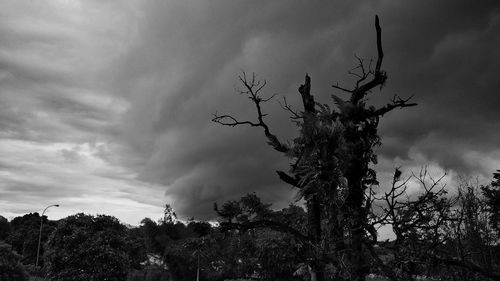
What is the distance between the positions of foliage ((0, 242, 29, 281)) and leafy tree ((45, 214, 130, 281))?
5.58 meters

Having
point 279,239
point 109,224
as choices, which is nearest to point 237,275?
point 279,239

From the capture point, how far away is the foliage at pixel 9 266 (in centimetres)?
2315

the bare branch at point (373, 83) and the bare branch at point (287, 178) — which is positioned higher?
the bare branch at point (373, 83)

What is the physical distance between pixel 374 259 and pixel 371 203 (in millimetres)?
985

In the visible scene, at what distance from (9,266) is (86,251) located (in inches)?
288

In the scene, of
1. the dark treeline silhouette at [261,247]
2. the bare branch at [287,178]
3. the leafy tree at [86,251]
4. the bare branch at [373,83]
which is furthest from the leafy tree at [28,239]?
the bare branch at [373,83]

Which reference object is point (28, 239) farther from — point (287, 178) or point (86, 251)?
point (287, 178)

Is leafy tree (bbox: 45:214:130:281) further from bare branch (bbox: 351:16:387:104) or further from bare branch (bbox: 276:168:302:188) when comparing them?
bare branch (bbox: 351:16:387:104)

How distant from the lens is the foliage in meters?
23.1

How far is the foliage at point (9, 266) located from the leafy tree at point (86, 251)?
18.3 ft

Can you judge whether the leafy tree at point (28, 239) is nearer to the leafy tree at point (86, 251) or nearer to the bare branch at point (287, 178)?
the leafy tree at point (86, 251)

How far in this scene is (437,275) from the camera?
7117 mm

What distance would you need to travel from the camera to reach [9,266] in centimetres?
2338

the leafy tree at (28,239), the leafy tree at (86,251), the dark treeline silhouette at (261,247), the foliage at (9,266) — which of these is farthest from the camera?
the leafy tree at (28,239)
